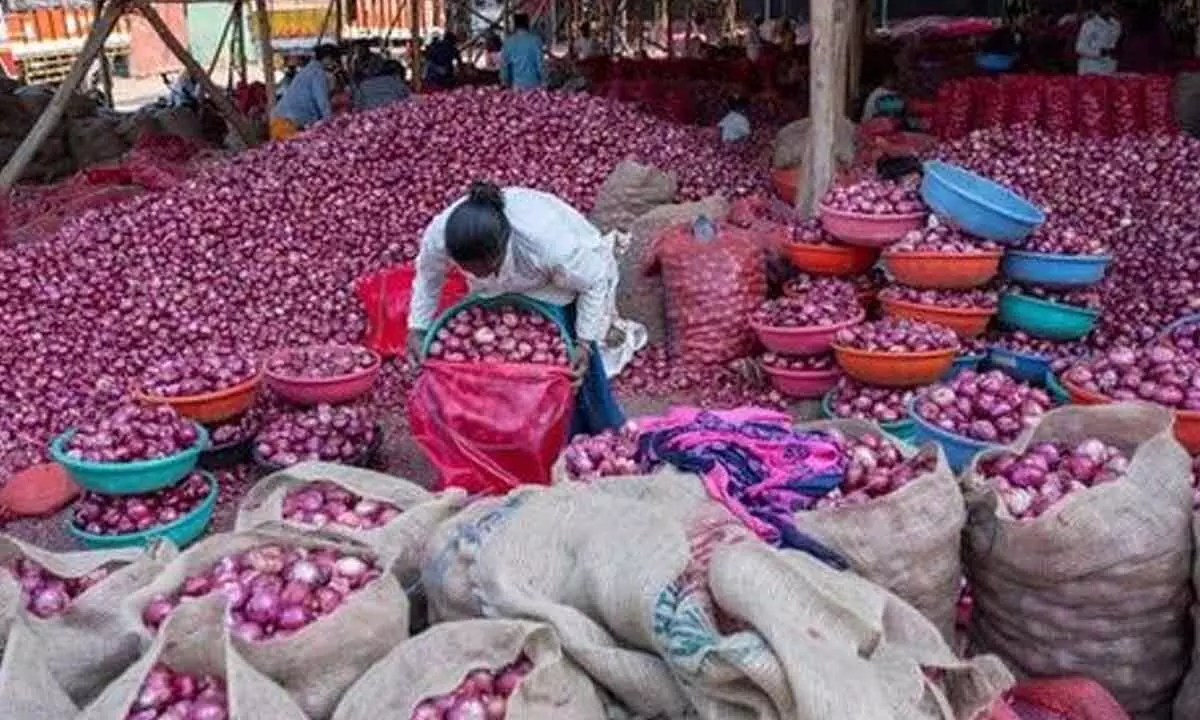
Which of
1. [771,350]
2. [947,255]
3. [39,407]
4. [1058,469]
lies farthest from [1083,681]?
[39,407]

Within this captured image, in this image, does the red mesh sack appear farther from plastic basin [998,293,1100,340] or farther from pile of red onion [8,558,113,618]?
pile of red onion [8,558,113,618]

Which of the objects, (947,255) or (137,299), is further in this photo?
(137,299)

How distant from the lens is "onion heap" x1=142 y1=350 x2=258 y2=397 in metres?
4.80

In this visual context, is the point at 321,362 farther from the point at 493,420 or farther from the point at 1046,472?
the point at 1046,472

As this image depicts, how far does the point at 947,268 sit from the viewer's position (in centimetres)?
484

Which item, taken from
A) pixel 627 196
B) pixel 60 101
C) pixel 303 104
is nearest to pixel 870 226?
pixel 627 196

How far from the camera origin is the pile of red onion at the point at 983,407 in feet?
11.7

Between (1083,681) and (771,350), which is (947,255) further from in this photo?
(1083,681)

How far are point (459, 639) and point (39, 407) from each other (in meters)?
3.94

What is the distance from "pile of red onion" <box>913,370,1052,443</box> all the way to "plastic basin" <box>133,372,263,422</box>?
8.90ft

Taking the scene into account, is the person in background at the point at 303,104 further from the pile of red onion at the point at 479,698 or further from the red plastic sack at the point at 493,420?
the pile of red onion at the point at 479,698

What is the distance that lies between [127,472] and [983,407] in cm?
288

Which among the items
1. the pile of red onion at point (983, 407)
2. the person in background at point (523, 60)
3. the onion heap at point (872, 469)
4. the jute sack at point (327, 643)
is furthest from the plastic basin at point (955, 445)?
the person in background at point (523, 60)

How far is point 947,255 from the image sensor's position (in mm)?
4820
